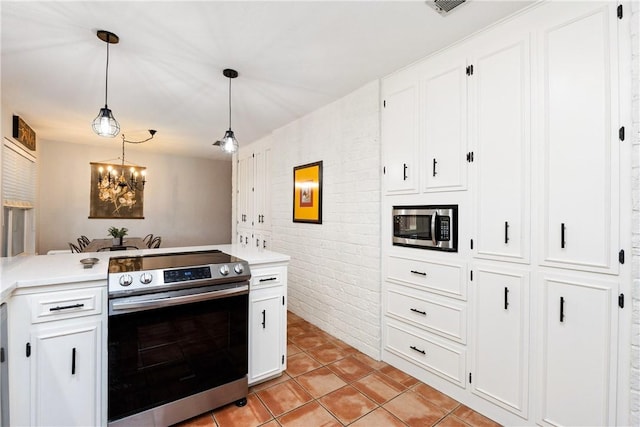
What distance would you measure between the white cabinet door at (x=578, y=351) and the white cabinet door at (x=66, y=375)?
2549 millimetres

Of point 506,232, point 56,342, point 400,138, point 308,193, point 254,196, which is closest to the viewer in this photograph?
point 56,342

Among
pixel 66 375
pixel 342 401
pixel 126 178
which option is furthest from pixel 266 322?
pixel 126 178

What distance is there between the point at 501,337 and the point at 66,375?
8.33 ft

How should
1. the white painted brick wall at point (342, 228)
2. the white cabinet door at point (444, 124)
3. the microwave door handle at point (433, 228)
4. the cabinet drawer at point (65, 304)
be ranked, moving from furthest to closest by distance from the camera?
the white painted brick wall at point (342, 228), the microwave door handle at point (433, 228), the white cabinet door at point (444, 124), the cabinet drawer at point (65, 304)

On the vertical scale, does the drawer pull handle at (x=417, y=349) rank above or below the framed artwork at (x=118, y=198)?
below

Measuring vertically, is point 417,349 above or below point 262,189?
below

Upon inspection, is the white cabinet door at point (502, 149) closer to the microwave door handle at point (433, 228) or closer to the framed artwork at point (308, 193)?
the microwave door handle at point (433, 228)

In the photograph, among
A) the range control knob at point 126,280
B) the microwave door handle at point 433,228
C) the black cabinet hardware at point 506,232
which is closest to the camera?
the range control knob at point 126,280

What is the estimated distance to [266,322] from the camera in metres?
2.25

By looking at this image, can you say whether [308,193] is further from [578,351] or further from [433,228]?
[578,351]

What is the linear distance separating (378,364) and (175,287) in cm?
189

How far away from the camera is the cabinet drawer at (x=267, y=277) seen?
2186mm

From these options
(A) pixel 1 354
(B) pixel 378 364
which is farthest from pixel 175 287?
(B) pixel 378 364

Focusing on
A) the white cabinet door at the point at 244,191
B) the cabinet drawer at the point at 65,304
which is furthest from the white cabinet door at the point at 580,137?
the white cabinet door at the point at 244,191
